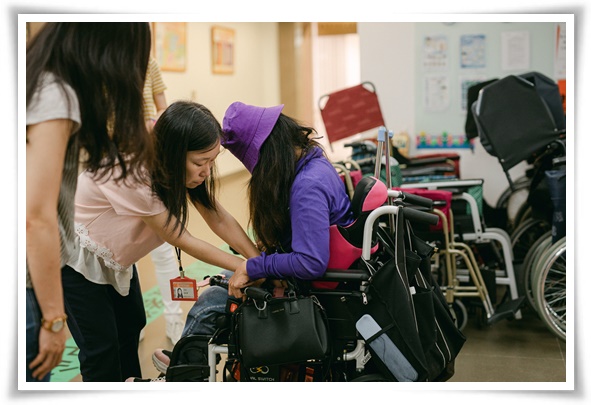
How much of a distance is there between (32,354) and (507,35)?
3.42 metres

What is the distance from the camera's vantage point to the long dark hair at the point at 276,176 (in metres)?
1.92

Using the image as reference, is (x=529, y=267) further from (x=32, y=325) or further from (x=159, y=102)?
(x=32, y=325)

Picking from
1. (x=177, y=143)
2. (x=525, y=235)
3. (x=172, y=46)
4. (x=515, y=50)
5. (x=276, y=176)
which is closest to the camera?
(x=177, y=143)

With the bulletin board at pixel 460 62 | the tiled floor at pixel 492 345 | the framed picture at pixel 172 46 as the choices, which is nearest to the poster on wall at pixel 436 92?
the bulletin board at pixel 460 62

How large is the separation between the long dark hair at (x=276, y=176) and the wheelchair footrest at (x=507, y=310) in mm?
1452

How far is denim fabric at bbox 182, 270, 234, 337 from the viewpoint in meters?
2.08

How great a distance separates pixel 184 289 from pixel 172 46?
352cm

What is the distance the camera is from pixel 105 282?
1996 mm

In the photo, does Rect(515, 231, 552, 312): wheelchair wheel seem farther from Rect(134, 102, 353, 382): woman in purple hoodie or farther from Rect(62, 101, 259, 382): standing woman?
Rect(62, 101, 259, 382): standing woman

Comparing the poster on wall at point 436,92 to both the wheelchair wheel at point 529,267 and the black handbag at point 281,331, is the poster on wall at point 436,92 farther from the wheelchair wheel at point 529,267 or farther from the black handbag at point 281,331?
the black handbag at point 281,331

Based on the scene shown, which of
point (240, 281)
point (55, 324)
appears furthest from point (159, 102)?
point (55, 324)

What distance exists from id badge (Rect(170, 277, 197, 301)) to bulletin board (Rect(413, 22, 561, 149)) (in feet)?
8.15

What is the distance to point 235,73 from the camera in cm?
696
